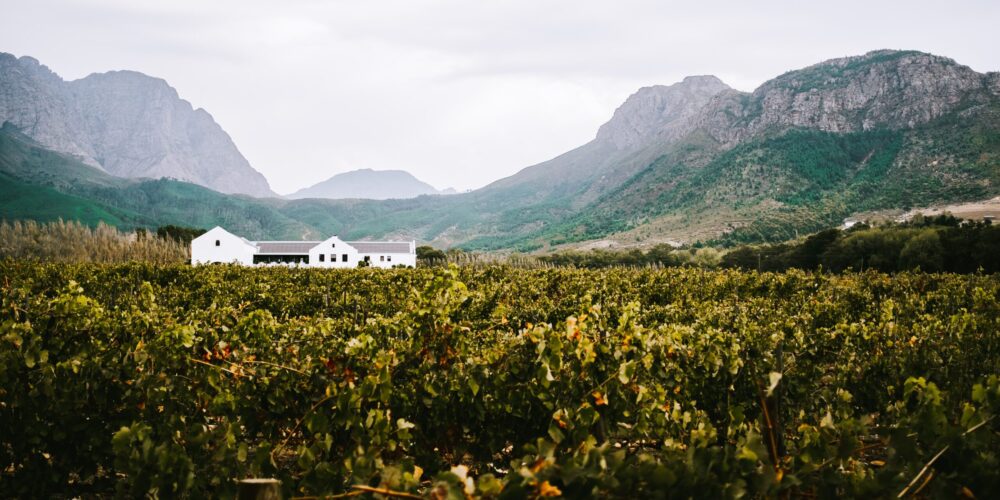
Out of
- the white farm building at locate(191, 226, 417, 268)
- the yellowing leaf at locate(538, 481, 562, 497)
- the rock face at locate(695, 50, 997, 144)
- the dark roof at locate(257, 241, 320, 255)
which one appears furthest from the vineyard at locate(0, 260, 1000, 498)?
the rock face at locate(695, 50, 997, 144)

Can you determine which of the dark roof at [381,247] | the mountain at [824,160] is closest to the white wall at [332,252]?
the dark roof at [381,247]

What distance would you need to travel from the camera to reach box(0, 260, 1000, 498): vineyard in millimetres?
2059

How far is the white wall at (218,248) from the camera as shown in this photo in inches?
2485

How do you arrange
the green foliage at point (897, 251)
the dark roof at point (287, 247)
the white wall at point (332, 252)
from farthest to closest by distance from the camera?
the dark roof at point (287, 247) < the white wall at point (332, 252) < the green foliage at point (897, 251)

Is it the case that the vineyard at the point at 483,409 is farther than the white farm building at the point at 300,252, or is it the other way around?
the white farm building at the point at 300,252

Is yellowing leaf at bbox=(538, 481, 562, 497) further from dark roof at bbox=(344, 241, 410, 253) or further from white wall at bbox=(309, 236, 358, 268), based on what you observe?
dark roof at bbox=(344, 241, 410, 253)

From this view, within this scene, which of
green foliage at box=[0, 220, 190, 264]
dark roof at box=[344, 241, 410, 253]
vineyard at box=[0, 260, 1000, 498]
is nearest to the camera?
vineyard at box=[0, 260, 1000, 498]

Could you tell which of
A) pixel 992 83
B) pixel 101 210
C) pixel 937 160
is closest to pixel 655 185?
pixel 937 160

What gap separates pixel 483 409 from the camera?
13.9 ft

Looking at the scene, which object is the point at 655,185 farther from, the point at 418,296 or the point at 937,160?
the point at 418,296

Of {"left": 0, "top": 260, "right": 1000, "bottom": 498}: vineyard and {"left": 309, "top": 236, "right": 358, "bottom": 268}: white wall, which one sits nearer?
{"left": 0, "top": 260, "right": 1000, "bottom": 498}: vineyard

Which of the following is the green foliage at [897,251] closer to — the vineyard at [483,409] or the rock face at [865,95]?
the vineyard at [483,409]

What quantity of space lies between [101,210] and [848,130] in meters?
233

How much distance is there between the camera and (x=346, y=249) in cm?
6919
